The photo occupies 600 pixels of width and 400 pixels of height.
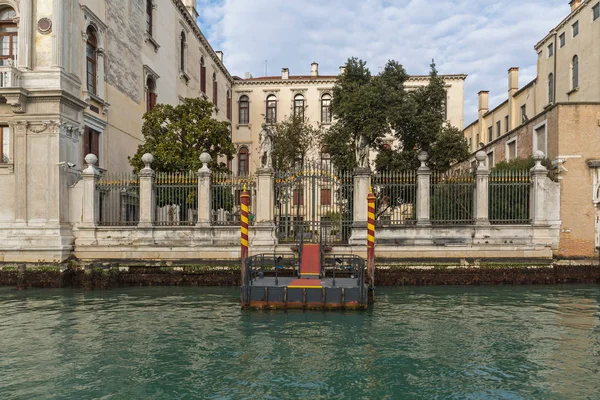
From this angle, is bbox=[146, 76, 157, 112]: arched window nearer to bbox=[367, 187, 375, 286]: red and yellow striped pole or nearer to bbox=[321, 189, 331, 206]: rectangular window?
bbox=[321, 189, 331, 206]: rectangular window

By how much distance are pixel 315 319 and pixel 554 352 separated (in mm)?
4662

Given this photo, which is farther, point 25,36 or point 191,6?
point 191,6

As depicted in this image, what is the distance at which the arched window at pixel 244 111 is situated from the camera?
42688mm

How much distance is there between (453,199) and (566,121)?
5879 mm

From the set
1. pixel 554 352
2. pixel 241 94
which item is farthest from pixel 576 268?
pixel 241 94

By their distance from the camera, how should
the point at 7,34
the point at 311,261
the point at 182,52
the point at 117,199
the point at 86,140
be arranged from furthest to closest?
the point at 182,52 → the point at 86,140 → the point at 117,199 → the point at 7,34 → the point at 311,261

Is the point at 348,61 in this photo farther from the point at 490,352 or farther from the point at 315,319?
the point at 490,352

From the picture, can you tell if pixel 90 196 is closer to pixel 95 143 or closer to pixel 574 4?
pixel 95 143

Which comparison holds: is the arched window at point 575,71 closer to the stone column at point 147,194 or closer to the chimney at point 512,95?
the chimney at point 512,95

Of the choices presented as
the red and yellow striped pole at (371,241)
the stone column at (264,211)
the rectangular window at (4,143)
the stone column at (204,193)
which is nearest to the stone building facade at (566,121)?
the red and yellow striped pole at (371,241)

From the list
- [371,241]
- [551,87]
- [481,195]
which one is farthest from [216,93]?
[371,241]

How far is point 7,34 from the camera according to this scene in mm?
17641

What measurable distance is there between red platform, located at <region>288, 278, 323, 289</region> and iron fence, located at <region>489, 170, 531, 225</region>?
7806 mm

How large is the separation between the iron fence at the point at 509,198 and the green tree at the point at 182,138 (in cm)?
1016
